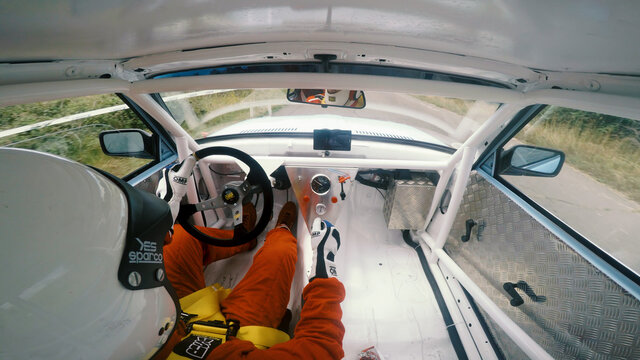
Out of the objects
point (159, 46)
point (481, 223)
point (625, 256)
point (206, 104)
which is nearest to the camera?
point (159, 46)

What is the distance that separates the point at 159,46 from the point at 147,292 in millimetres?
887

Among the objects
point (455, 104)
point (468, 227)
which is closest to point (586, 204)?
point (468, 227)

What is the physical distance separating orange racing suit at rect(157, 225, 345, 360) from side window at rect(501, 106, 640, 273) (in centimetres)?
140

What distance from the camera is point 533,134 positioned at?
5.29 ft

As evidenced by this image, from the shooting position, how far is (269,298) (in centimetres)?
129

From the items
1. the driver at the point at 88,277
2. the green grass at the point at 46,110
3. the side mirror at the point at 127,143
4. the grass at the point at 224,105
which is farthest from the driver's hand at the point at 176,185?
the green grass at the point at 46,110

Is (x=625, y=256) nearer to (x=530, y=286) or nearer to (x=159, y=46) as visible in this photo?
(x=530, y=286)

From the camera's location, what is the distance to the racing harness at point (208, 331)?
0.83 metres

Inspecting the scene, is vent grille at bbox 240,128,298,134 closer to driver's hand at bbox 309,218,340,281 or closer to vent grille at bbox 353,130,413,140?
vent grille at bbox 353,130,413,140

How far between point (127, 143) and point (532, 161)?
8.91 ft

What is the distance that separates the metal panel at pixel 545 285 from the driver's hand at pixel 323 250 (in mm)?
1065

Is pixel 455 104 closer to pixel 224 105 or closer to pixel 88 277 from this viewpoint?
pixel 224 105

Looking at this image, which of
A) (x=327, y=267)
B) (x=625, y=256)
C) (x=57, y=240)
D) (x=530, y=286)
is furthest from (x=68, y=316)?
(x=625, y=256)

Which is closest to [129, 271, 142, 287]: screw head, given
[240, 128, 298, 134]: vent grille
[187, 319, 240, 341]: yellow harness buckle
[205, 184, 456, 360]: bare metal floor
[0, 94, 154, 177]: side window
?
[187, 319, 240, 341]: yellow harness buckle
